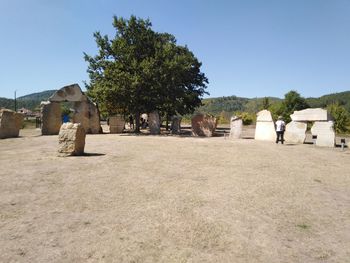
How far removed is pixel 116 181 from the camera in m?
8.56

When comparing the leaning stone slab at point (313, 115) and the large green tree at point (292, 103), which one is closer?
the leaning stone slab at point (313, 115)

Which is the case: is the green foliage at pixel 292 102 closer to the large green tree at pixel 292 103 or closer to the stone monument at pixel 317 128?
the large green tree at pixel 292 103

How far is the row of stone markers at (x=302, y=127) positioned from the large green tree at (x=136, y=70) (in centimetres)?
724

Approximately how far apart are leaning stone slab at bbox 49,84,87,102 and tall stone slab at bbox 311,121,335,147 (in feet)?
54.9

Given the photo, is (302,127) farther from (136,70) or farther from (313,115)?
(136,70)

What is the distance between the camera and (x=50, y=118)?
78.0 ft

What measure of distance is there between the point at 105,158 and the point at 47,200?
217 inches

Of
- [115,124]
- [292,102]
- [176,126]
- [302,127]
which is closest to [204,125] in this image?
[176,126]

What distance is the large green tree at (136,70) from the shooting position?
79.6 feet

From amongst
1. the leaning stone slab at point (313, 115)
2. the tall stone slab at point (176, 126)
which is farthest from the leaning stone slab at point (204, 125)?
the leaning stone slab at point (313, 115)

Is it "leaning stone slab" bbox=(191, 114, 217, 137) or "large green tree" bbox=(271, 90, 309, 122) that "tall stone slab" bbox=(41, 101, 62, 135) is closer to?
"leaning stone slab" bbox=(191, 114, 217, 137)

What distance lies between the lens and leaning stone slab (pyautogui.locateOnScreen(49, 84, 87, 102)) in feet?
79.6

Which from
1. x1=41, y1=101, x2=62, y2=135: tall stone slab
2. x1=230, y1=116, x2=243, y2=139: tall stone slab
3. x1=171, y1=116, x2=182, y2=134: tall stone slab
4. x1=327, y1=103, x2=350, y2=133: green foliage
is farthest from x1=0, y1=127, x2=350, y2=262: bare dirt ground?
x1=327, y1=103, x2=350, y2=133: green foliage

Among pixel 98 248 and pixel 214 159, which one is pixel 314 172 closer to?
pixel 214 159
